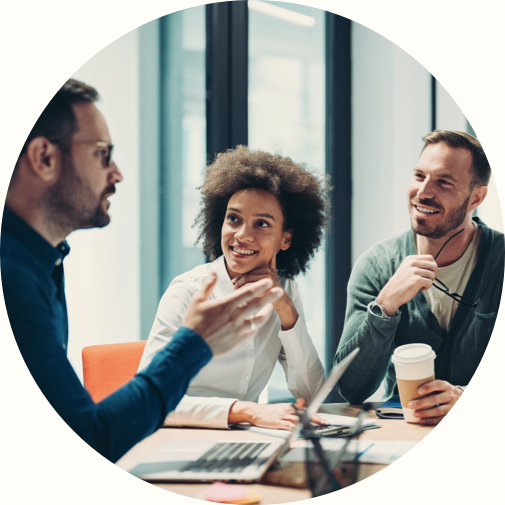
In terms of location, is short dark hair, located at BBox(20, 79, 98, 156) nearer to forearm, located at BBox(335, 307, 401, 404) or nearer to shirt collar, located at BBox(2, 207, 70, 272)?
shirt collar, located at BBox(2, 207, 70, 272)

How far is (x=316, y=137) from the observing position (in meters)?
1.42

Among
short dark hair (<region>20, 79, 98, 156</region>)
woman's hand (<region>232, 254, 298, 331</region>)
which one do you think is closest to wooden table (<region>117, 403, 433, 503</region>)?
woman's hand (<region>232, 254, 298, 331</region>)

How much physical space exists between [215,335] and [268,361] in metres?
0.22

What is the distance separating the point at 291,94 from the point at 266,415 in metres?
0.89

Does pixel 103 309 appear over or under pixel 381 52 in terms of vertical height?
under

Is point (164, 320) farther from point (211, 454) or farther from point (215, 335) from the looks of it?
point (211, 454)

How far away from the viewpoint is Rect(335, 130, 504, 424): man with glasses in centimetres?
139

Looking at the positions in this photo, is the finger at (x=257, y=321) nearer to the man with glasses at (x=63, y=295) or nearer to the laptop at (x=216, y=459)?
the man with glasses at (x=63, y=295)

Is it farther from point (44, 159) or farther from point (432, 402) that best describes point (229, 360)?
point (44, 159)

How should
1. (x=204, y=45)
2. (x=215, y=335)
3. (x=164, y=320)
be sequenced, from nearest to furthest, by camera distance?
(x=215, y=335) → (x=164, y=320) → (x=204, y=45)

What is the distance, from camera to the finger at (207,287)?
124 cm

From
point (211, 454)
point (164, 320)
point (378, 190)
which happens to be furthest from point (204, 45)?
point (211, 454)

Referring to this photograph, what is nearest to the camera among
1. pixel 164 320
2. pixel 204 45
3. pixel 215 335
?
pixel 215 335

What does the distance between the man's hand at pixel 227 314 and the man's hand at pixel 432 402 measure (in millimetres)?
487
